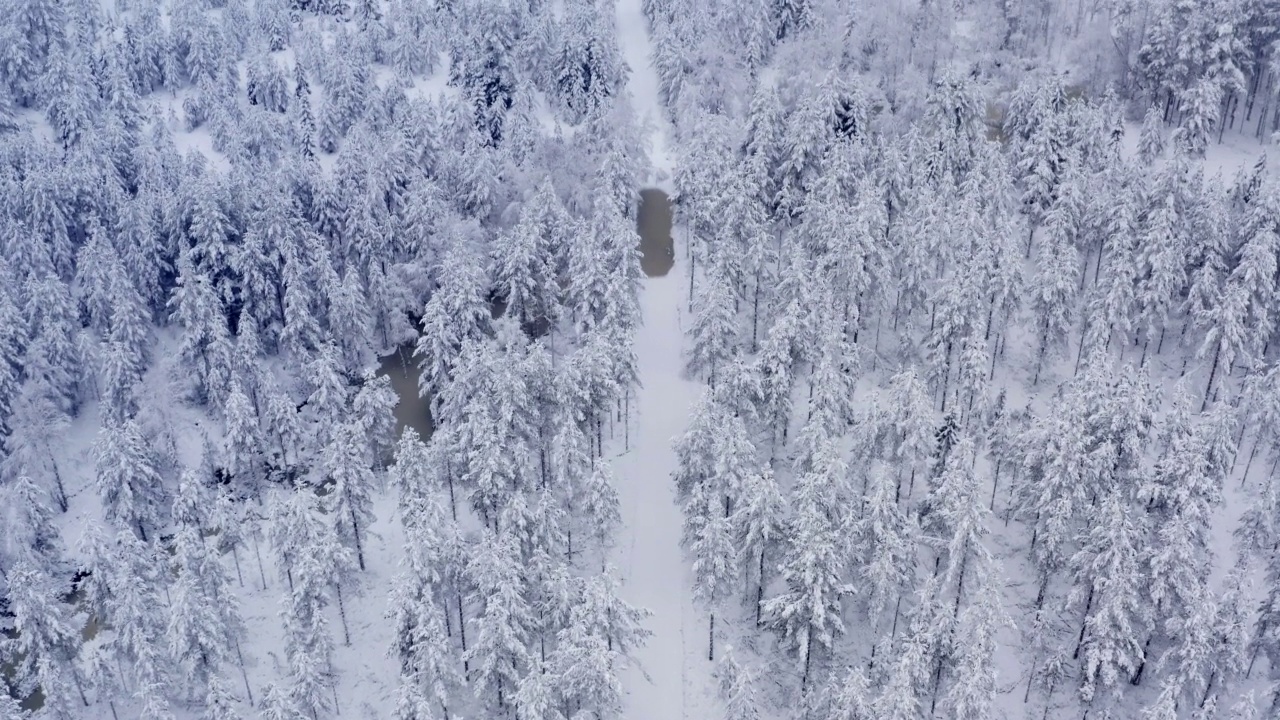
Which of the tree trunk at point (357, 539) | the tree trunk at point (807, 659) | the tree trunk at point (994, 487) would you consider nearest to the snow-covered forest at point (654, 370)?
the tree trunk at point (994, 487)

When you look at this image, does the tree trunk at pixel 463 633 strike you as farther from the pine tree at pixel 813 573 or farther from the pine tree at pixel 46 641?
the pine tree at pixel 46 641

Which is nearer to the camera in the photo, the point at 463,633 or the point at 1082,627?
the point at 1082,627

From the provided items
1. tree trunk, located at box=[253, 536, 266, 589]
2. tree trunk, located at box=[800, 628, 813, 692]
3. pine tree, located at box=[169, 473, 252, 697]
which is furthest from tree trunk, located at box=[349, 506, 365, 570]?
tree trunk, located at box=[800, 628, 813, 692]

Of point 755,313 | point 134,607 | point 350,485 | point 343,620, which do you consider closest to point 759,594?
point 343,620

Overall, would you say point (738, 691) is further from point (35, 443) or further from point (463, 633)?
point (35, 443)

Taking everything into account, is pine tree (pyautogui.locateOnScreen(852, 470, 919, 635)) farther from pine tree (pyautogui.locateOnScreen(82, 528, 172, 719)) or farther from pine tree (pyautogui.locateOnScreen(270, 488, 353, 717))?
pine tree (pyautogui.locateOnScreen(82, 528, 172, 719))
